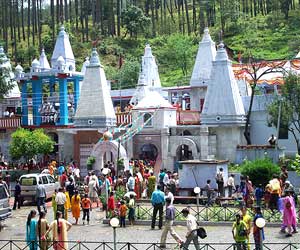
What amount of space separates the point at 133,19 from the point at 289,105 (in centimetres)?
5131

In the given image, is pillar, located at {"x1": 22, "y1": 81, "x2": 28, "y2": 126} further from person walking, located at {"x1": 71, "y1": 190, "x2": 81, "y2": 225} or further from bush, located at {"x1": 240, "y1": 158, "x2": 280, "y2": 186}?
person walking, located at {"x1": 71, "y1": 190, "x2": 81, "y2": 225}

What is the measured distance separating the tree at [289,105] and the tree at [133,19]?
164 ft

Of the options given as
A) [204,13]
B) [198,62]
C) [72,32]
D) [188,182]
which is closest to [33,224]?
[188,182]

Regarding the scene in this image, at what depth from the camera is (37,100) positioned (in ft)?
134

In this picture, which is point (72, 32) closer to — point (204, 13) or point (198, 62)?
point (204, 13)

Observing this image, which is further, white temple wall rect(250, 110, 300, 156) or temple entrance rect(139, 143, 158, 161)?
temple entrance rect(139, 143, 158, 161)

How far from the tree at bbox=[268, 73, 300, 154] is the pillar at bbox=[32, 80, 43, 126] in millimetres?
17229

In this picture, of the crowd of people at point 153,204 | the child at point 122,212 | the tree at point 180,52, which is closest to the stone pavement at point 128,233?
the child at point 122,212

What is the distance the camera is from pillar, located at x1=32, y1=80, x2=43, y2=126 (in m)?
40.0

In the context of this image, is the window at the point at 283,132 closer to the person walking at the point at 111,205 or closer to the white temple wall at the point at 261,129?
the white temple wall at the point at 261,129

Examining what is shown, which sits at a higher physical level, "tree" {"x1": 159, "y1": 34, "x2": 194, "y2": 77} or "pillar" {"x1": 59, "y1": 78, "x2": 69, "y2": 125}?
"tree" {"x1": 159, "y1": 34, "x2": 194, "y2": 77}

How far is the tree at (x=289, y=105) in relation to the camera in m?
29.8

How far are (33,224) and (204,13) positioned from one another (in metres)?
75.4

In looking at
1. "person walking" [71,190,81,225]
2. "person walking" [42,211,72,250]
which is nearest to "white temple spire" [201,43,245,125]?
"person walking" [71,190,81,225]
